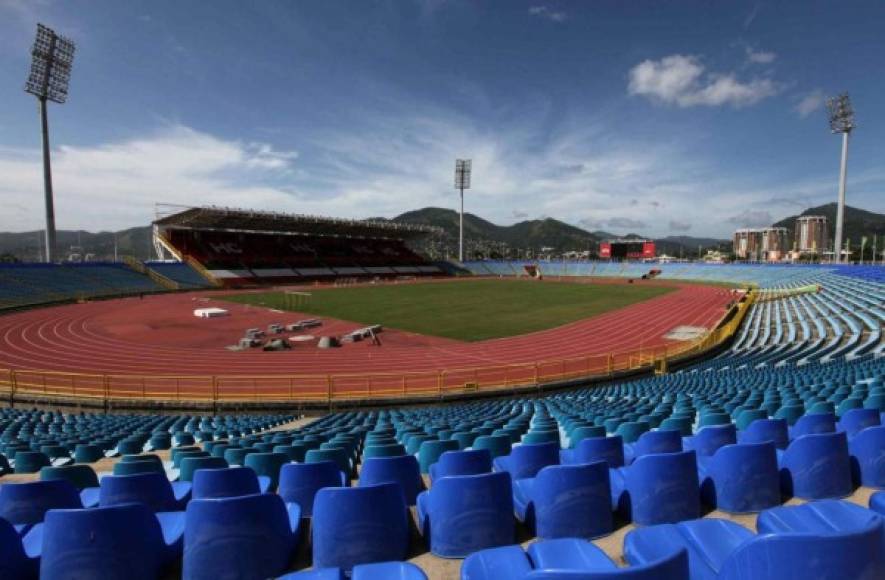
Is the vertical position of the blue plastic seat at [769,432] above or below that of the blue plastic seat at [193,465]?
above

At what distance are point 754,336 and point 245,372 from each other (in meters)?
28.6

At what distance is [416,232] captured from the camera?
101 metres

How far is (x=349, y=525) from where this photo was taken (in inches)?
117

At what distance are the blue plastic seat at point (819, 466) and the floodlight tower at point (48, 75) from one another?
67.1 metres

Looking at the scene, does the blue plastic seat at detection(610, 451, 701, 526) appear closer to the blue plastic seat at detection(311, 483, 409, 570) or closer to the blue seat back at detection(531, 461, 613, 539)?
the blue seat back at detection(531, 461, 613, 539)

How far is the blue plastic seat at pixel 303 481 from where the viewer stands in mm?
4129

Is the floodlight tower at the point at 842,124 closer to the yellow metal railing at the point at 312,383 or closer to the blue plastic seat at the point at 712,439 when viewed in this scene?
the yellow metal railing at the point at 312,383

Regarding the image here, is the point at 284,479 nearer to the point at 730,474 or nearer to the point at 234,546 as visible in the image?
the point at 234,546

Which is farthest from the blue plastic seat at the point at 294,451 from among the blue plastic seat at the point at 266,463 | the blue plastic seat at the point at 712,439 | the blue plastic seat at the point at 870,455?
the blue plastic seat at the point at 870,455

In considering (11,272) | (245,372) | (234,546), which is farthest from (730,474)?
(11,272)

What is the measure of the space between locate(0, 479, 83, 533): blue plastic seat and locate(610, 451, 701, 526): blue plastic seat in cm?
467

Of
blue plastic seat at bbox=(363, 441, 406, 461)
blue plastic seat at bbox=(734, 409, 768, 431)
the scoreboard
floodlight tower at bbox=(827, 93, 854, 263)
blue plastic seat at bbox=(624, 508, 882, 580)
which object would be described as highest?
floodlight tower at bbox=(827, 93, 854, 263)

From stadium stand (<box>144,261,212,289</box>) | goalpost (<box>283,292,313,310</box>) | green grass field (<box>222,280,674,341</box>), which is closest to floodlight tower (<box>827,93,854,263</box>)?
green grass field (<box>222,280,674,341</box>)

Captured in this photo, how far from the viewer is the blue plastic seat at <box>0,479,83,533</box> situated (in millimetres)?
3691
